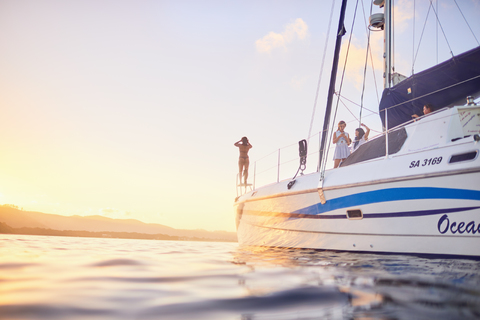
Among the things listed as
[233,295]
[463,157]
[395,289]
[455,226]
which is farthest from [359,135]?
[233,295]

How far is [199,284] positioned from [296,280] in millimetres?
697

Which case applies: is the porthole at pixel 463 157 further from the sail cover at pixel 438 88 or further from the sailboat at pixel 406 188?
the sail cover at pixel 438 88

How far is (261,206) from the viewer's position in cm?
702

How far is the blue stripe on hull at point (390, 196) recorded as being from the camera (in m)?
3.72

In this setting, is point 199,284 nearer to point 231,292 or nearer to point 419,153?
point 231,292

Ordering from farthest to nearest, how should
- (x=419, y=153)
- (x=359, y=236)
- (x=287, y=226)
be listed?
(x=287, y=226)
(x=359, y=236)
(x=419, y=153)

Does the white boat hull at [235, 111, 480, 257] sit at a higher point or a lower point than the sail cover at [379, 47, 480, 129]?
lower

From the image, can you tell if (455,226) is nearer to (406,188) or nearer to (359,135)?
(406,188)

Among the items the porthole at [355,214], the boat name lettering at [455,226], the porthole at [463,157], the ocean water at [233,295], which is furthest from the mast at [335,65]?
the ocean water at [233,295]

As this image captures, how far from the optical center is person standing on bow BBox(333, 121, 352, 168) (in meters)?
6.31

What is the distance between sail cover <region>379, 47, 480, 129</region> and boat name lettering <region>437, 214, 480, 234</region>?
256cm

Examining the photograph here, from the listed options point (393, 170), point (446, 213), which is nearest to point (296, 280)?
point (446, 213)

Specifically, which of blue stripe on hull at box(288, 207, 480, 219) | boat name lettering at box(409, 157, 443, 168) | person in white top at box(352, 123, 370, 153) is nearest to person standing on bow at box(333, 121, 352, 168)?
person in white top at box(352, 123, 370, 153)

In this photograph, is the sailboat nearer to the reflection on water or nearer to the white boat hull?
the white boat hull
